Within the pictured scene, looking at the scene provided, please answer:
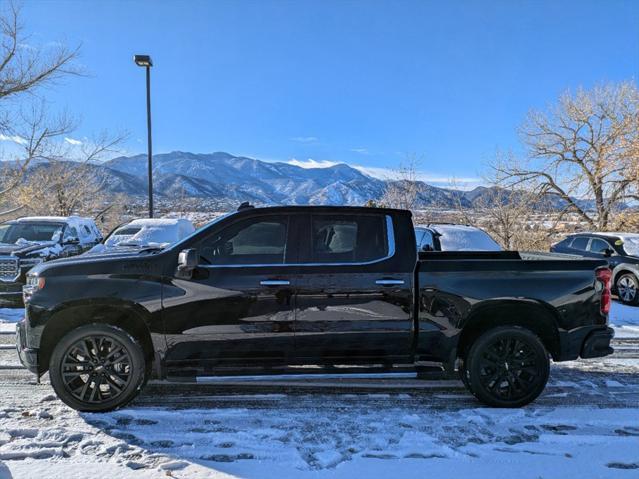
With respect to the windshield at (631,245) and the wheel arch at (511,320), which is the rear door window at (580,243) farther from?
the wheel arch at (511,320)

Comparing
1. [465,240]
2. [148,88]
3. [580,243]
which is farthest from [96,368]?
[148,88]

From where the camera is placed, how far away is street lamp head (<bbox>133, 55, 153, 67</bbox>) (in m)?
13.6

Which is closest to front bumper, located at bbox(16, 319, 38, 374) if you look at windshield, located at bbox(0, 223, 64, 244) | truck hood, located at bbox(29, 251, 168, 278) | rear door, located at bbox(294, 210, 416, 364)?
truck hood, located at bbox(29, 251, 168, 278)

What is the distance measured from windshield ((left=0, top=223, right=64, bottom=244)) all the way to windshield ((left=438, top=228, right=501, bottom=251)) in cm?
917

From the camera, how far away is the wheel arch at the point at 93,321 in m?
3.97

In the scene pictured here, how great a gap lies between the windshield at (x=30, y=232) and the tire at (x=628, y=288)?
13383 mm

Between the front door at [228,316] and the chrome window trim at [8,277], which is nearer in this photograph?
the front door at [228,316]

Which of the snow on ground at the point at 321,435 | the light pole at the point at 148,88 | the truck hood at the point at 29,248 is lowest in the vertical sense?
the snow on ground at the point at 321,435

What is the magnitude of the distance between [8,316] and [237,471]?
7203 mm

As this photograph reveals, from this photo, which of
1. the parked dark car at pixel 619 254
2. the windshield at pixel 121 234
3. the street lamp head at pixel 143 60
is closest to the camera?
the parked dark car at pixel 619 254

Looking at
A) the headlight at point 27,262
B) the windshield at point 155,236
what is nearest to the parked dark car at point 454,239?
the windshield at point 155,236

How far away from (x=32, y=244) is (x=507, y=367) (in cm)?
986

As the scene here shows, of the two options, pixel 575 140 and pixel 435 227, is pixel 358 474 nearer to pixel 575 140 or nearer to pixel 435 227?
pixel 435 227

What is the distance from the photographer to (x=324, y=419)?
389cm
